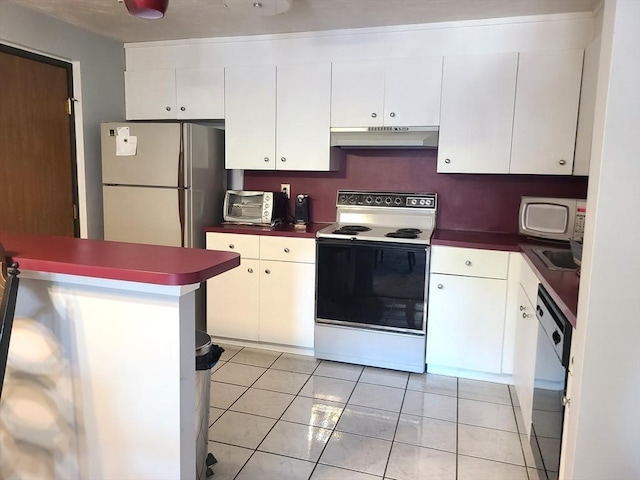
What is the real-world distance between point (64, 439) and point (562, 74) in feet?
9.92

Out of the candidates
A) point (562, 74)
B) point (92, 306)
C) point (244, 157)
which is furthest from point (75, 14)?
point (562, 74)

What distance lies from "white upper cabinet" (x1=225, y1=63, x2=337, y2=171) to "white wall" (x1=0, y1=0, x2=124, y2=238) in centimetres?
90

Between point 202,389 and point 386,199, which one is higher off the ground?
point 386,199

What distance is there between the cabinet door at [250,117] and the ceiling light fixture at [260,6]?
0.58 meters

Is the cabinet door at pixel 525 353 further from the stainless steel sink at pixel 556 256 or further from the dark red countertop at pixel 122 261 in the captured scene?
the dark red countertop at pixel 122 261

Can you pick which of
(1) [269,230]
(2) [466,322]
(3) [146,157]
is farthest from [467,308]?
(3) [146,157]

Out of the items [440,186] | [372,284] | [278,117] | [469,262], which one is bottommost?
[372,284]

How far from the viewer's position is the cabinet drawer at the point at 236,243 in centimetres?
322

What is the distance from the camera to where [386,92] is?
3.05 meters

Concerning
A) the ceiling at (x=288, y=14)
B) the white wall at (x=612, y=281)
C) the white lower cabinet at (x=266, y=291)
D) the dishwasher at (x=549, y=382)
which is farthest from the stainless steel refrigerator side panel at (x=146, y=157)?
the white wall at (x=612, y=281)

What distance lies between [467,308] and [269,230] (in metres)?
1.37

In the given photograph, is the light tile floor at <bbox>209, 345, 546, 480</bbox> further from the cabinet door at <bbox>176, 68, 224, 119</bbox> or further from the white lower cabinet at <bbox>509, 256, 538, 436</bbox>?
the cabinet door at <bbox>176, 68, 224, 119</bbox>

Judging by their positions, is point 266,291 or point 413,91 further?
point 266,291

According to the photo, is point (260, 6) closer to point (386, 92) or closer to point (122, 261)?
point (386, 92)
